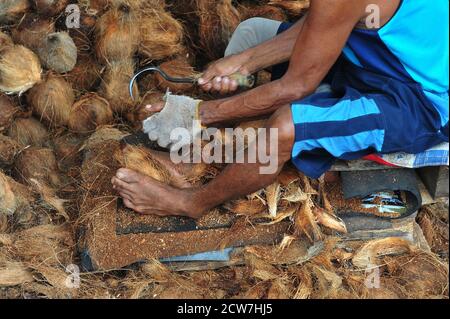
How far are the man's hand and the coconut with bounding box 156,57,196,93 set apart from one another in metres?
0.11

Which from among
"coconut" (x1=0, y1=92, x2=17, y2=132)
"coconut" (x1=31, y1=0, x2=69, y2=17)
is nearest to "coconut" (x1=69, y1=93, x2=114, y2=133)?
"coconut" (x1=0, y1=92, x2=17, y2=132)

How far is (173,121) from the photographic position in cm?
249

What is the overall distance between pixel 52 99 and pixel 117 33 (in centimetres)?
41

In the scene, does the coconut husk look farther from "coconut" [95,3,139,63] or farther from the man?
the man

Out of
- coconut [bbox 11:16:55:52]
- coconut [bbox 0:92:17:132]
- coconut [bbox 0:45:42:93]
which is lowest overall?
coconut [bbox 0:92:17:132]

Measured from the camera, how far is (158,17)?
285cm

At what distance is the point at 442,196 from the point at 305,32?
2.88ft

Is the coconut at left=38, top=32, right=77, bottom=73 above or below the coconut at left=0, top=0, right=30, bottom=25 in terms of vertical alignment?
below

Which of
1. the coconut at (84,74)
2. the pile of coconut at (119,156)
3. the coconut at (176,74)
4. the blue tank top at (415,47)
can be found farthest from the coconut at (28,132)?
the blue tank top at (415,47)

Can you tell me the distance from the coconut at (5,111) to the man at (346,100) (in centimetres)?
66

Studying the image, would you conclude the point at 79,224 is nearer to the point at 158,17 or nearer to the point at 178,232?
the point at 178,232

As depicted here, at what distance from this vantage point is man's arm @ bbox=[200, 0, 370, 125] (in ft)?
6.75

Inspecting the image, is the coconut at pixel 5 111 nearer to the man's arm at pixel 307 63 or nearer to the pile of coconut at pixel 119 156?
the pile of coconut at pixel 119 156
